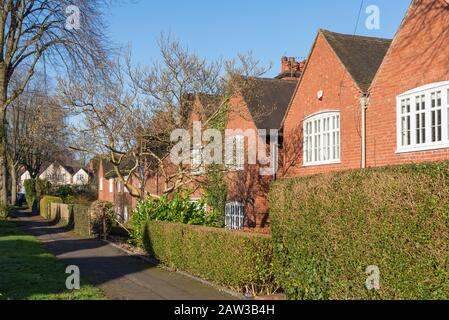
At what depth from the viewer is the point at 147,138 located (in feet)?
62.6

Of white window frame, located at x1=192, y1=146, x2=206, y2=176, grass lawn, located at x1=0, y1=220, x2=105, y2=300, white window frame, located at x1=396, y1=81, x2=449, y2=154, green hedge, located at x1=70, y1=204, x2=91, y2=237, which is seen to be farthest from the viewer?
green hedge, located at x1=70, y1=204, x2=91, y2=237

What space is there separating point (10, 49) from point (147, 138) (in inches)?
515

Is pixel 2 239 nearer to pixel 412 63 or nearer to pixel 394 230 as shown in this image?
pixel 412 63

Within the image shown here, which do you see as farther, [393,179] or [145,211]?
[145,211]

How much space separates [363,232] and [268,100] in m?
16.6

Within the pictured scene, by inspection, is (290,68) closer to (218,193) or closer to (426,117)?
(218,193)

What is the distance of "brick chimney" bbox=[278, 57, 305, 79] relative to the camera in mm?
30648

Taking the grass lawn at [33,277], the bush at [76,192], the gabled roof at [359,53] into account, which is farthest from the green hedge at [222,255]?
the bush at [76,192]

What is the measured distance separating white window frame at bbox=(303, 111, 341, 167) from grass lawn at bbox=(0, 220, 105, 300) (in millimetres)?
8840

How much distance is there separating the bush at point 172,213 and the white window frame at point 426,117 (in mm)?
6270

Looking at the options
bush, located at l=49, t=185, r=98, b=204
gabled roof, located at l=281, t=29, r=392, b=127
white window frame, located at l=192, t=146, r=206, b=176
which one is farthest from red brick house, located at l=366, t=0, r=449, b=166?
bush, located at l=49, t=185, r=98, b=204

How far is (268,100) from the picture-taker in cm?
2356

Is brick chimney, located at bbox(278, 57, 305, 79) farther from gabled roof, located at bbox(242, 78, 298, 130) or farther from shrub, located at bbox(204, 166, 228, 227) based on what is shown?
shrub, located at bbox(204, 166, 228, 227)

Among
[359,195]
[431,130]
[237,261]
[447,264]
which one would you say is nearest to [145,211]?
[237,261]
